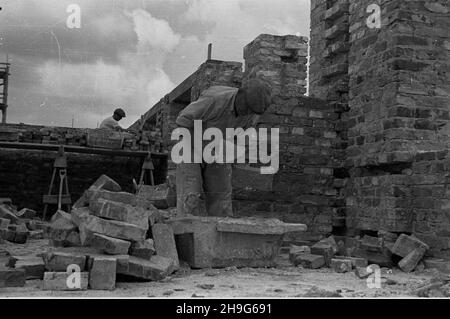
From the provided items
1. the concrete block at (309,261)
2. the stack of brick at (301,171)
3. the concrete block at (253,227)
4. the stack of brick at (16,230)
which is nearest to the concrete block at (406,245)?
the concrete block at (309,261)

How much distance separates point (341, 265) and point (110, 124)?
10303 mm

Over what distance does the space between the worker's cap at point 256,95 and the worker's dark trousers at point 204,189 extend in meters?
0.83

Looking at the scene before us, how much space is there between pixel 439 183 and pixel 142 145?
9.74 metres

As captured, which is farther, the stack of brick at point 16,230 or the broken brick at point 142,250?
the stack of brick at point 16,230

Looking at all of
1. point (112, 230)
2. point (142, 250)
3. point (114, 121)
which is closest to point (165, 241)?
point (142, 250)

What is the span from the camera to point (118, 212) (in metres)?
5.28

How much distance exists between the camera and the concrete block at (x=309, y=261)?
6.30m

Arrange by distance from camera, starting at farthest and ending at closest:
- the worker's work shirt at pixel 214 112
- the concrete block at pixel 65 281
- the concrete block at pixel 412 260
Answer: the concrete block at pixel 412 260, the worker's work shirt at pixel 214 112, the concrete block at pixel 65 281

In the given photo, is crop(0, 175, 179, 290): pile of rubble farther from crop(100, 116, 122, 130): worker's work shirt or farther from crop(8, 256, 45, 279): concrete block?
crop(100, 116, 122, 130): worker's work shirt

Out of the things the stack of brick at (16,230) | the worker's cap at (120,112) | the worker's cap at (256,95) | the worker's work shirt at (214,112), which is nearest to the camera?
the worker's cap at (256,95)

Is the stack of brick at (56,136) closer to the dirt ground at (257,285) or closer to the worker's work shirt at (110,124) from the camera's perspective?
the worker's work shirt at (110,124)

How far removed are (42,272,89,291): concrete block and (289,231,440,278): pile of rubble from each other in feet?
9.12

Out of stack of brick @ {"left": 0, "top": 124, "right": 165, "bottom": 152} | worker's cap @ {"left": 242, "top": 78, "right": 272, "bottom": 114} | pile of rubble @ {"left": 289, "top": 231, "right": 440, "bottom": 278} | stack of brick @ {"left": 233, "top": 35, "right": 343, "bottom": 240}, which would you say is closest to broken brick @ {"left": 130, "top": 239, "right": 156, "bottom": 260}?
worker's cap @ {"left": 242, "top": 78, "right": 272, "bottom": 114}

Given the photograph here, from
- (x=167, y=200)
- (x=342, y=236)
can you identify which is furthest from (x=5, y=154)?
(x=342, y=236)
